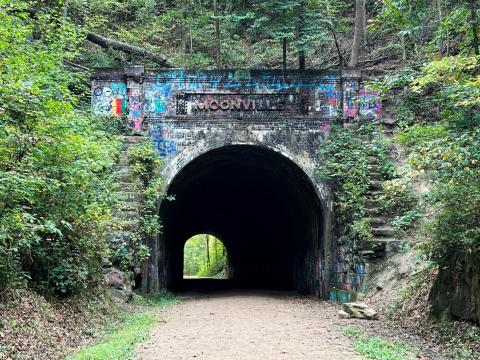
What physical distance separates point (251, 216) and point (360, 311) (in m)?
15.5

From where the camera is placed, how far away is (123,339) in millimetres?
7379

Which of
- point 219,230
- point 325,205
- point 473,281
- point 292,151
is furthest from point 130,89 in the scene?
point 219,230

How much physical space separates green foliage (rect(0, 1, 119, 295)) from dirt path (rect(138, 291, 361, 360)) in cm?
198

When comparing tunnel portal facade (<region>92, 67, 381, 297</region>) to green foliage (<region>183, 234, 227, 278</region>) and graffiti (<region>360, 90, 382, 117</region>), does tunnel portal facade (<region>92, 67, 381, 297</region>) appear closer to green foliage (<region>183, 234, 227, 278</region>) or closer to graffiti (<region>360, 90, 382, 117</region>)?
graffiti (<region>360, 90, 382, 117</region>)

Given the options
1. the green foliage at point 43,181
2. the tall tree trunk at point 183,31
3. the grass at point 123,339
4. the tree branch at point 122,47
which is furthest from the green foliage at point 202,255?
the green foliage at point 43,181

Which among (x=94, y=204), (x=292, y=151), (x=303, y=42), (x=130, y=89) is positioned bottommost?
(x=94, y=204)

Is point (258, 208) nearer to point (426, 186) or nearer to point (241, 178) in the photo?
point (241, 178)

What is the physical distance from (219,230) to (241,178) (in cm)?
764

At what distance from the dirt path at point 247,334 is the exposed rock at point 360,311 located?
348 mm

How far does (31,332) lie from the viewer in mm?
6602

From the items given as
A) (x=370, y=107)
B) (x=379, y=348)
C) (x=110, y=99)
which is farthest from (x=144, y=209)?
(x=379, y=348)

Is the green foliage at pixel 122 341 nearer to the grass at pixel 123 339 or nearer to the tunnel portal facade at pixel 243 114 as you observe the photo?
the grass at pixel 123 339

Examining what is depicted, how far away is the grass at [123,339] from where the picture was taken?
625 centimetres

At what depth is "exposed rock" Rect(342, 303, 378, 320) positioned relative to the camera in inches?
386
